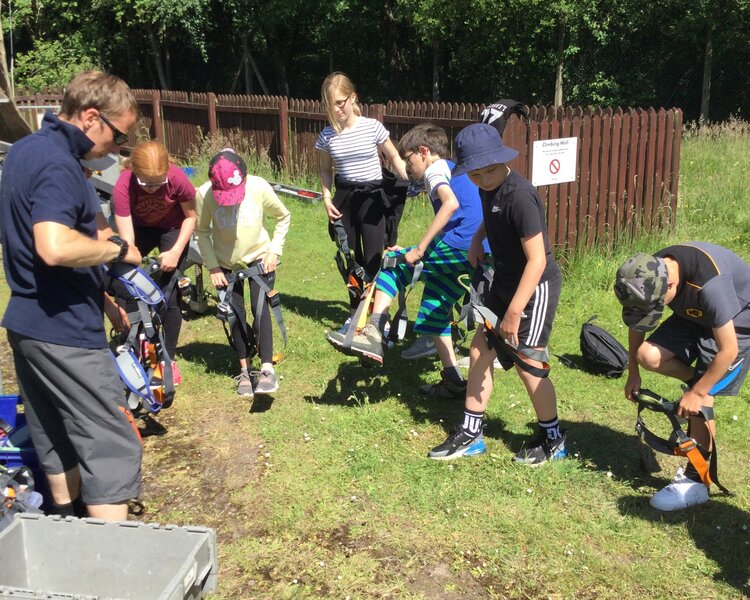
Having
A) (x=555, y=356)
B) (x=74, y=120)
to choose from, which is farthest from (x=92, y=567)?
(x=555, y=356)

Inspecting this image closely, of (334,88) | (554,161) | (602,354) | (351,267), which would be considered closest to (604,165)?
(554,161)

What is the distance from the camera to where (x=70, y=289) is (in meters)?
2.89

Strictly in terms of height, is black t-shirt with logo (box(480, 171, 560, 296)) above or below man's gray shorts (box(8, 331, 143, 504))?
above

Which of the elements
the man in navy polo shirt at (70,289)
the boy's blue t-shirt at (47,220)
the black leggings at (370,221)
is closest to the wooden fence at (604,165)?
the black leggings at (370,221)

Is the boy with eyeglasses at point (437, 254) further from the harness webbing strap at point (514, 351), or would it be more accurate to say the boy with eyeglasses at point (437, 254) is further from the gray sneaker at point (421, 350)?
the harness webbing strap at point (514, 351)

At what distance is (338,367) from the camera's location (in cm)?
563

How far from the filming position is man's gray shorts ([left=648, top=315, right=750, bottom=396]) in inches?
138

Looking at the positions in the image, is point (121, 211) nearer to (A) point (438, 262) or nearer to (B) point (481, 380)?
(A) point (438, 262)

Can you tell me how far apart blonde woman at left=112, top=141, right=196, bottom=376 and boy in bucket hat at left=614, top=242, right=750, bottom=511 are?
290cm

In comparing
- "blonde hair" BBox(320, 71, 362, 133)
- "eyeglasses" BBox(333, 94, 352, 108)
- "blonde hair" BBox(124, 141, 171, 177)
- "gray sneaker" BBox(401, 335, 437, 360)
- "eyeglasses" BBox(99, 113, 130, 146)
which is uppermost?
"blonde hair" BBox(320, 71, 362, 133)

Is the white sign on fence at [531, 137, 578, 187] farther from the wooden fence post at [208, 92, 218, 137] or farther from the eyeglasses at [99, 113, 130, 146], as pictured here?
the wooden fence post at [208, 92, 218, 137]

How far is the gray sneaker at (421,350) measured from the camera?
5617mm

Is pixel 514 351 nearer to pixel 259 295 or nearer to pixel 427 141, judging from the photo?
pixel 427 141

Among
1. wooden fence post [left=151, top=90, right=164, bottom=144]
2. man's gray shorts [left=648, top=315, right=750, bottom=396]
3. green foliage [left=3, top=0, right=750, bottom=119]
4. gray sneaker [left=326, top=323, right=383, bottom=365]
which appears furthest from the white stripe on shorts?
green foliage [left=3, top=0, right=750, bottom=119]
